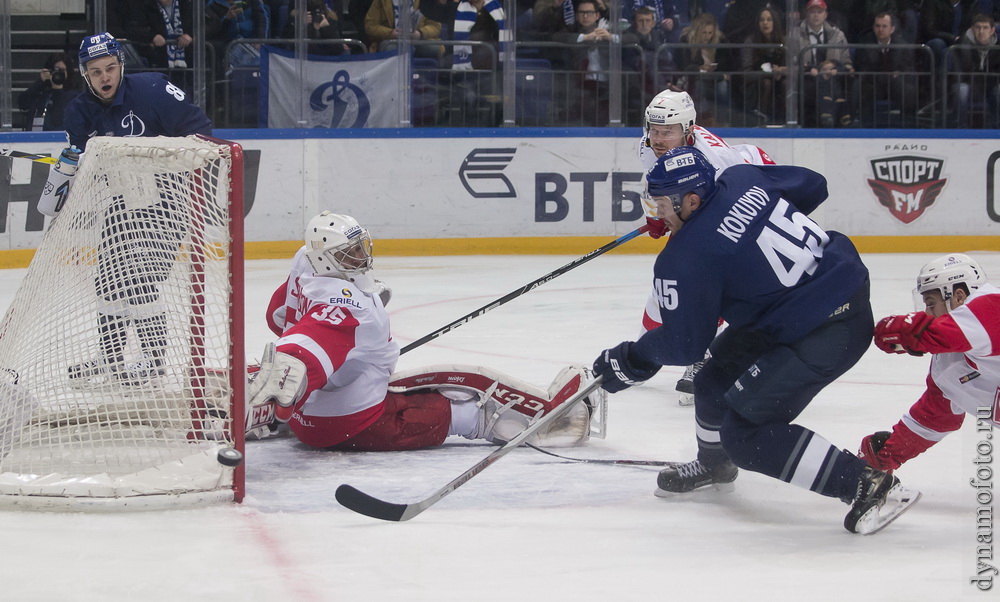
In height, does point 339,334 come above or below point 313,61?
below

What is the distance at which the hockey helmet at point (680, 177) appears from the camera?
2.73 metres

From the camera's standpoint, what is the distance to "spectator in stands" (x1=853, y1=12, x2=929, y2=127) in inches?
339

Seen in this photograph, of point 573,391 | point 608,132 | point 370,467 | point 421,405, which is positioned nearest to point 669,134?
point 573,391

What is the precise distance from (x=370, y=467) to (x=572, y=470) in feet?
1.79

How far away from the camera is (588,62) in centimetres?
847

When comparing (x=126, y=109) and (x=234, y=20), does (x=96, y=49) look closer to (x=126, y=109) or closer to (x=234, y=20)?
(x=126, y=109)

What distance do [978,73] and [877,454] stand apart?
6.51 metres

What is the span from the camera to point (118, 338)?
336 centimetres

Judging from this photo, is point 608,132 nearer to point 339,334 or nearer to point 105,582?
point 339,334

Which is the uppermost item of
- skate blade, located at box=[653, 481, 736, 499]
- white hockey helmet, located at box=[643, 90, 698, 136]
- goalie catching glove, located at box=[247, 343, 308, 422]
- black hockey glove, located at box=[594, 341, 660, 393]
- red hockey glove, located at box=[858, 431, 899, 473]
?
white hockey helmet, located at box=[643, 90, 698, 136]

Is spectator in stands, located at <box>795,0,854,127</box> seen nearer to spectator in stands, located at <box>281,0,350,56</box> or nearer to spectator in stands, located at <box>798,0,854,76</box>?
spectator in stands, located at <box>798,0,854,76</box>
